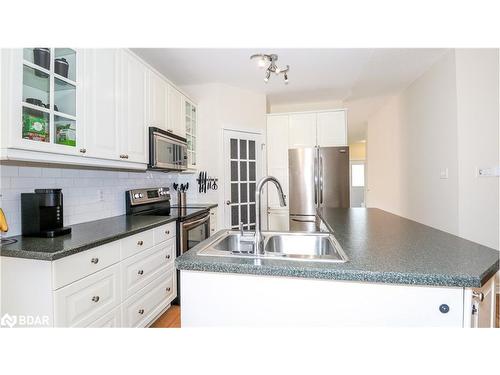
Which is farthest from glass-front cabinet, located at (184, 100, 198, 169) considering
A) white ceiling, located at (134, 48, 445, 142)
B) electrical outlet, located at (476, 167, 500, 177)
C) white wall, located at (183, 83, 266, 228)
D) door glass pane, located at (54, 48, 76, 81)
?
electrical outlet, located at (476, 167, 500, 177)

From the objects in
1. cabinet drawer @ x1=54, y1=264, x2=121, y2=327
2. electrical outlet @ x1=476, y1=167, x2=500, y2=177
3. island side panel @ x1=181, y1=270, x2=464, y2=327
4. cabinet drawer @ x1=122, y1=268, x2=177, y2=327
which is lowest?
cabinet drawer @ x1=122, y1=268, x2=177, y2=327

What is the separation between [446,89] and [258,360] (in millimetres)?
3206

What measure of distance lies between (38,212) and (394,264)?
1.83 meters

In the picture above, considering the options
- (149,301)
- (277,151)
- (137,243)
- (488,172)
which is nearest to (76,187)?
(137,243)

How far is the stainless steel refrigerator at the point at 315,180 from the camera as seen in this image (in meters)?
3.42

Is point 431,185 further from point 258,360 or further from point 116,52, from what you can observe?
point 116,52

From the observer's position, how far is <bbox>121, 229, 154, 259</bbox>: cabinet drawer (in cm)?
166

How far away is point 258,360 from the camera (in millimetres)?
683

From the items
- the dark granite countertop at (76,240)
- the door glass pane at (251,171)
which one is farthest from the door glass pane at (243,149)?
the dark granite countertop at (76,240)

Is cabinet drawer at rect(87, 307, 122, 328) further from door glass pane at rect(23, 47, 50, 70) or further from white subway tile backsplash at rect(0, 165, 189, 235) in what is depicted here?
door glass pane at rect(23, 47, 50, 70)

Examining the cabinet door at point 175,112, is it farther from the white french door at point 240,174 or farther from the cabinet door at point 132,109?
the white french door at point 240,174

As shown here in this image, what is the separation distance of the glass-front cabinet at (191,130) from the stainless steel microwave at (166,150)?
273 millimetres
